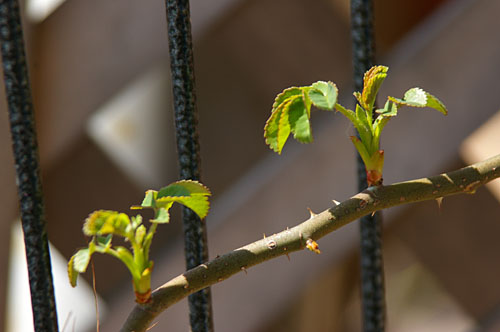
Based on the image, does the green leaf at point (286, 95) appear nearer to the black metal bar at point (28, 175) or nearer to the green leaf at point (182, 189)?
the green leaf at point (182, 189)

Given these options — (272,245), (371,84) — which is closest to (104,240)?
(272,245)

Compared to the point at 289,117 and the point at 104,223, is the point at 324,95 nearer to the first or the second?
the point at 289,117

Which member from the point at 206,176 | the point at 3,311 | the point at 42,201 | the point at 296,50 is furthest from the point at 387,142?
the point at 3,311

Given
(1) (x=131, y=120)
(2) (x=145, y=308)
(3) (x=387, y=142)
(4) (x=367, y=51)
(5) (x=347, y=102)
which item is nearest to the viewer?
(2) (x=145, y=308)

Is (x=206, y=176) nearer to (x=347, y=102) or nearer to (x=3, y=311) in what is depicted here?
(x=347, y=102)

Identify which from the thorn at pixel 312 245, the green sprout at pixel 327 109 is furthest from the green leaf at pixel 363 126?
the thorn at pixel 312 245

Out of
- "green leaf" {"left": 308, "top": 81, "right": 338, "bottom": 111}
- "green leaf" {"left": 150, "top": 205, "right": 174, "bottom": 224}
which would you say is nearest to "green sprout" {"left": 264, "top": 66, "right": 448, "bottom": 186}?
"green leaf" {"left": 308, "top": 81, "right": 338, "bottom": 111}

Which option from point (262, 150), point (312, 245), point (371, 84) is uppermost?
point (262, 150)
